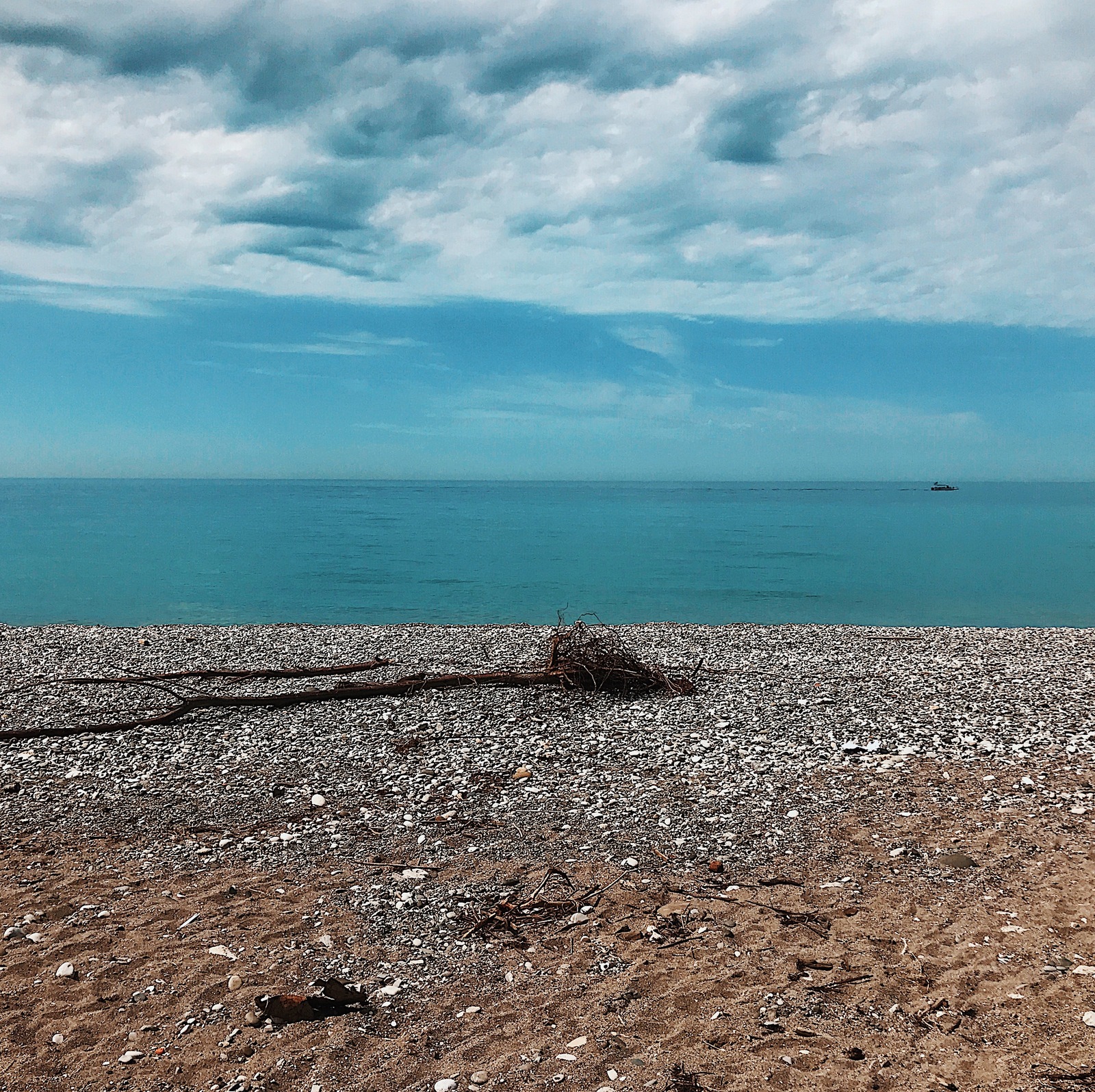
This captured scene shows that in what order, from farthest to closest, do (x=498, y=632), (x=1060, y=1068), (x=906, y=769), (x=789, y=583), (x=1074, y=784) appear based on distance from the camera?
(x=789, y=583), (x=498, y=632), (x=906, y=769), (x=1074, y=784), (x=1060, y=1068)

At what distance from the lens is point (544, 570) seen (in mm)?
44438

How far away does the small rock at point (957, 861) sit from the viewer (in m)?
7.51

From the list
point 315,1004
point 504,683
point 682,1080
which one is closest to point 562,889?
point 315,1004

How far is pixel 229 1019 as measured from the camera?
5402mm

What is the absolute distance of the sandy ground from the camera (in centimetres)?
491

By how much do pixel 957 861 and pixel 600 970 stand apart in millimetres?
3803

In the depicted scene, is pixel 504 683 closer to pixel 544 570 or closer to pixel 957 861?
pixel 957 861

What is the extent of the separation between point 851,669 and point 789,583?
2328cm

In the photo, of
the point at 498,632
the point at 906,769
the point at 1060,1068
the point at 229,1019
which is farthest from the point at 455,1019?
the point at 498,632

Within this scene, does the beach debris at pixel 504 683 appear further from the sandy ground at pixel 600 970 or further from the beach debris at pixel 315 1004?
the beach debris at pixel 315 1004

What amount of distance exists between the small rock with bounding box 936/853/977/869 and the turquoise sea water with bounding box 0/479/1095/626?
2114 cm

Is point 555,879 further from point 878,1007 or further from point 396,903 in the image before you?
point 878,1007

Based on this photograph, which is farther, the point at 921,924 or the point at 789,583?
the point at 789,583

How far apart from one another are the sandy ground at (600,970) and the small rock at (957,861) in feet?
0.30
